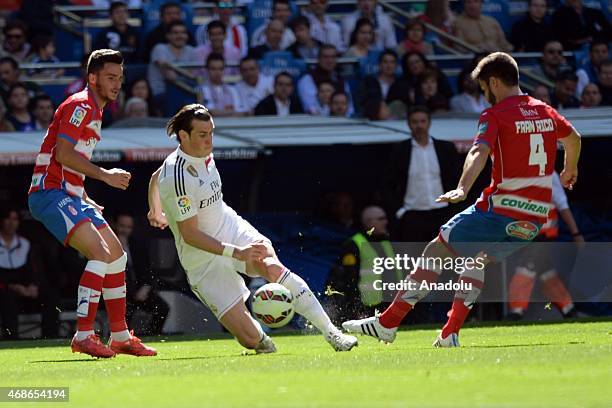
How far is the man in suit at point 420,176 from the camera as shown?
1434cm

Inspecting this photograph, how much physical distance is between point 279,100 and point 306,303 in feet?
24.6

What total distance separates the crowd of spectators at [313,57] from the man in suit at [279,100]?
19 mm

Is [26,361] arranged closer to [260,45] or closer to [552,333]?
[552,333]

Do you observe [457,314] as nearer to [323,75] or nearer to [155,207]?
[155,207]

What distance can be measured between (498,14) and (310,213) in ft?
20.6

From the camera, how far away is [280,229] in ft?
49.2

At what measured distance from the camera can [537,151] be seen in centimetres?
996

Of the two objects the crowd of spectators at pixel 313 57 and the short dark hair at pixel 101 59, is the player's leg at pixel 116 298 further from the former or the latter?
the crowd of spectators at pixel 313 57

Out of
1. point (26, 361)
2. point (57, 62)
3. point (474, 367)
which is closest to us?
point (474, 367)

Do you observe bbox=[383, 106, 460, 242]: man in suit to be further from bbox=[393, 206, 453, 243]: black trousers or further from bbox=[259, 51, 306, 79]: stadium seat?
bbox=[259, 51, 306, 79]: stadium seat

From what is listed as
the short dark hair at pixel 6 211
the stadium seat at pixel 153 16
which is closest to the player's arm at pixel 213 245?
the short dark hair at pixel 6 211

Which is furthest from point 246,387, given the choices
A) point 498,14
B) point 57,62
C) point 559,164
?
point 498,14

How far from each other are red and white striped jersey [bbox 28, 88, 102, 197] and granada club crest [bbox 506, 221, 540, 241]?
10.1ft

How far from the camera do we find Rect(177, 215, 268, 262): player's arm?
9.26 metres
